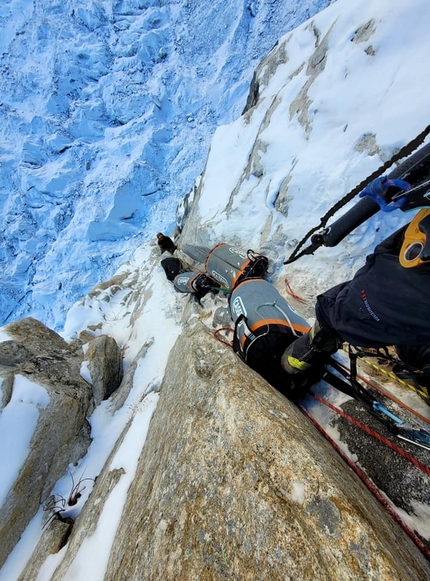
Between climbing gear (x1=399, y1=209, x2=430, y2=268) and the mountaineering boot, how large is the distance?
2.53ft

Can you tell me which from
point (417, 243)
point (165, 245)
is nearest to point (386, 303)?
point (417, 243)

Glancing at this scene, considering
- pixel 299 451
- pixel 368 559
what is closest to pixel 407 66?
pixel 299 451

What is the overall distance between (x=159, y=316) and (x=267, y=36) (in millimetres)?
16899

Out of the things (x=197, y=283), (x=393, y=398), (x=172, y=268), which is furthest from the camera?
(x=172, y=268)

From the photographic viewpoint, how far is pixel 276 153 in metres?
4.66

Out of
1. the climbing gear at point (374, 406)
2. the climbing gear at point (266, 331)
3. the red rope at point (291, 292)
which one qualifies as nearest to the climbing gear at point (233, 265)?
the red rope at point (291, 292)

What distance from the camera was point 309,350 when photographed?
2.13m

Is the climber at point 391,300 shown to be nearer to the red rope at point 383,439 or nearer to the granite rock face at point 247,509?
the red rope at point 383,439

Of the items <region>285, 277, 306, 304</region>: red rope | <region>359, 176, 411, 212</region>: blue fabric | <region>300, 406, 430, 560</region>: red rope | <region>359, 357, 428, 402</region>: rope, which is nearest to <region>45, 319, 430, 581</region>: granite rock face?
<region>300, 406, 430, 560</region>: red rope

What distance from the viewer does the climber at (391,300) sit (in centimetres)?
128

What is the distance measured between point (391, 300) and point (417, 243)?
0.96ft

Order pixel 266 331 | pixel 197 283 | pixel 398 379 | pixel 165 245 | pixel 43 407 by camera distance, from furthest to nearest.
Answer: pixel 165 245 → pixel 197 283 → pixel 43 407 → pixel 266 331 → pixel 398 379

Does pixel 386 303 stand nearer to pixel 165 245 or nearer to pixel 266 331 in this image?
pixel 266 331

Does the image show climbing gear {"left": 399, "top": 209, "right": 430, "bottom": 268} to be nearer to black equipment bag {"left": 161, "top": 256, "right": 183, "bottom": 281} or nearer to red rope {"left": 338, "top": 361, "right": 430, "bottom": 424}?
red rope {"left": 338, "top": 361, "right": 430, "bottom": 424}
